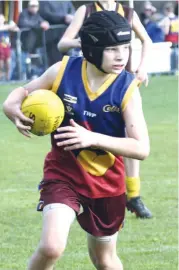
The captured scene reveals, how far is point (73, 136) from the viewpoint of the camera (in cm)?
493

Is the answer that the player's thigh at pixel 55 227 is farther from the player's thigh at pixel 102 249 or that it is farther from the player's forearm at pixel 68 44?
the player's forearm at pixel 68 44

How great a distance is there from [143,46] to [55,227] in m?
3.93

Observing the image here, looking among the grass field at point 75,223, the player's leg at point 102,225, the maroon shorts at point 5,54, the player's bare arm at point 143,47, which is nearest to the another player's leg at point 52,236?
the player's leg at point 102,225

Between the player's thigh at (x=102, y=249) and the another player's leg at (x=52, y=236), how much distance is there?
0.31 m

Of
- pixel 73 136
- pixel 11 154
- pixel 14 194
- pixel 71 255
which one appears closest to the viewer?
pixel 73 136

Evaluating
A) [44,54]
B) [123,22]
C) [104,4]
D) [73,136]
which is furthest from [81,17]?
[44,54]

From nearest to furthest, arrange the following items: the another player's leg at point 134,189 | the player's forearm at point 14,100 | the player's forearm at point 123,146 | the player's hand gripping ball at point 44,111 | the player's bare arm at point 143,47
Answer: the player's forearm at point 123,146 < the player's hand gripping ball at point 44,111 < the player's forearm at point 14,100 < the another player's leg at point 134,189 < the player's bare arm at point 143,47

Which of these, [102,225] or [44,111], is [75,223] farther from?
[44,111]

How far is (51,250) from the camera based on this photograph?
16.4ft

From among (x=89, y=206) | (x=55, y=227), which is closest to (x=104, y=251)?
(x=89, y=206)

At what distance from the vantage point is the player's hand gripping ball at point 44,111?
5.22 m

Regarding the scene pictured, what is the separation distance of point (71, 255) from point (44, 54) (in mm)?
15772

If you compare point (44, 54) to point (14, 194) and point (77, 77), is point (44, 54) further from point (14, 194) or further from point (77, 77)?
point (77, 77)

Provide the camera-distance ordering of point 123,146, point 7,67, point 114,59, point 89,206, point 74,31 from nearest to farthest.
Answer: point 123,146 < point 114,59 < point 89,206 < point 74,31 < point 7,67
